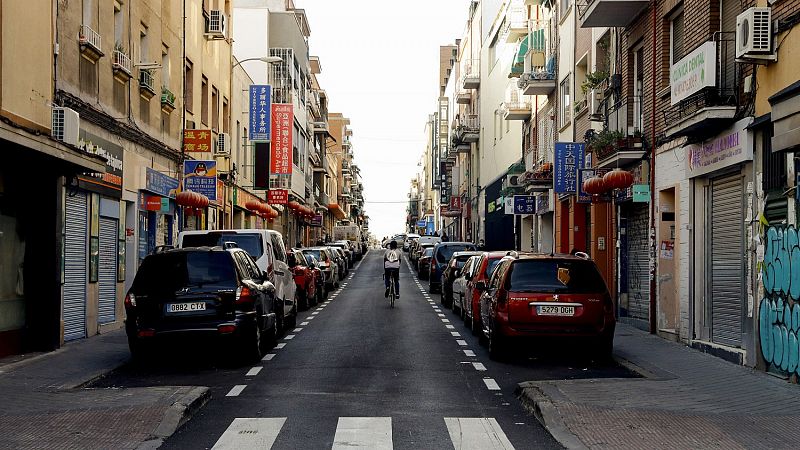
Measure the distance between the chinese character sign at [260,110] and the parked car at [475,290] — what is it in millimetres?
16597

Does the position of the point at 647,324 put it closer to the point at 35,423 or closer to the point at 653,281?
the point at 653,281

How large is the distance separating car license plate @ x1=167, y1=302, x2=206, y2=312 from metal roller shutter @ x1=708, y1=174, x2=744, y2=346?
7541 millimetres

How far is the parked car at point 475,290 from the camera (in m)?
17.5

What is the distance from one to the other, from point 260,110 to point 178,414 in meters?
27.9

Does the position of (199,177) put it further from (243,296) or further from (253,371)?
(253,371)

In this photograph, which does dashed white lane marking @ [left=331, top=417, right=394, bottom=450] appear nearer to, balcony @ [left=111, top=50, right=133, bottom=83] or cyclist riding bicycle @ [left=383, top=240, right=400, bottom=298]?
balcony @ [left=111, top=50, right=133, bottom=83]

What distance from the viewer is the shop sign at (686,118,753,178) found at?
43.0 feet

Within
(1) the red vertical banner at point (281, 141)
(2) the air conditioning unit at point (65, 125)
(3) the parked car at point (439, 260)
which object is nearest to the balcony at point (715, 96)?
(2) the air conditioning unit at point (65, 125)

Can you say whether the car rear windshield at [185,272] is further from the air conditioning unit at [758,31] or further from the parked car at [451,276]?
the parked car at [451,276]

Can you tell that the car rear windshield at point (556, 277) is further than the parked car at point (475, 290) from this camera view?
No

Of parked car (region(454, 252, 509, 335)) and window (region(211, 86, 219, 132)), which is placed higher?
window (region(211, 86, 219, 132))

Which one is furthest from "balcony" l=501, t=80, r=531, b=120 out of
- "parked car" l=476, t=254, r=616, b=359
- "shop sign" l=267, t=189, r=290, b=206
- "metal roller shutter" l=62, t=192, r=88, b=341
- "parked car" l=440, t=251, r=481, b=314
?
"parked car" l=476, t=254, r=616, b=359

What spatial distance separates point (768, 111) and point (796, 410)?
4.48m

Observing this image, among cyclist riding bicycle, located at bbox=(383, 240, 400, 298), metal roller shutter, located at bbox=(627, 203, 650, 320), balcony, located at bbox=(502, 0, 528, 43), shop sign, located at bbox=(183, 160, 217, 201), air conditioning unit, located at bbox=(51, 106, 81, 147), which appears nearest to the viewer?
air conditioning unit, located at bbox=(51, 106, 81, 147)
